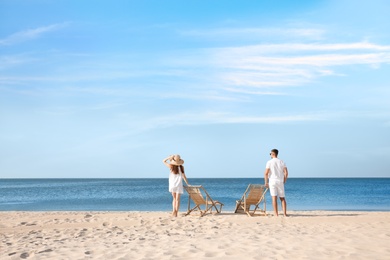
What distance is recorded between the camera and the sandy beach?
5844mm

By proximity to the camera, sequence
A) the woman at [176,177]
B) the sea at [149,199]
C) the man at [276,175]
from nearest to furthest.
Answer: the man at [276,175]
the woman at [176,177]
the sea at [149,199]

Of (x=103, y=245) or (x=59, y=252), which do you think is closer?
(x=59, y=252)

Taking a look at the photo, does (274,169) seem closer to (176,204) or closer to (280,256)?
(176,204)

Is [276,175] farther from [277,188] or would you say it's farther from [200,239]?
[200,239]

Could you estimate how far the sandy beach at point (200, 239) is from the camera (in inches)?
230

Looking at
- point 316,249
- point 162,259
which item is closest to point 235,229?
point 316,249

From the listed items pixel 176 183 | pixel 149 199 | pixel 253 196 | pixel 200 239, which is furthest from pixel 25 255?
pixel 149 199

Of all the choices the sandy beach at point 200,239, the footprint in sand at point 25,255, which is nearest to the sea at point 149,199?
the sandy beach at point 200,239

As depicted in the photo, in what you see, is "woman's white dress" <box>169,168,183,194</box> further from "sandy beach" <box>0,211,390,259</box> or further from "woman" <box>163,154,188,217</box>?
"sandy beach" <box>0,211,390,259</box>

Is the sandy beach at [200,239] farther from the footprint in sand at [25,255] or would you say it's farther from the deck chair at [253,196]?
the deck chair at [253,196]

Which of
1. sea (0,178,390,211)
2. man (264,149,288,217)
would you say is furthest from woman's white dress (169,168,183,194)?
sea (0,178,390,211)

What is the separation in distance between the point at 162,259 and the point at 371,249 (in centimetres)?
292

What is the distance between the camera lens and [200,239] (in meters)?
7.06

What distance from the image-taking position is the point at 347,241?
6824 millimetres
